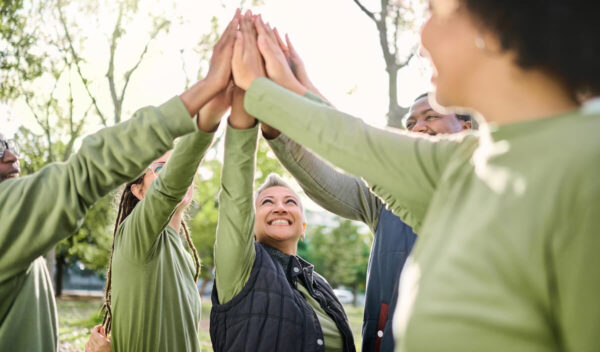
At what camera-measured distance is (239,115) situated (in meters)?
2.68

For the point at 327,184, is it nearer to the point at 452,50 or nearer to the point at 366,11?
the point at 452,50

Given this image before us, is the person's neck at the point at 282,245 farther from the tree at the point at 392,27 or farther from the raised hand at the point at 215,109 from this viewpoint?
the tree at the point at 392,27

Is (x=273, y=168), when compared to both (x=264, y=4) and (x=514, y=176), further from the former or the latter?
(x=514, y=176)

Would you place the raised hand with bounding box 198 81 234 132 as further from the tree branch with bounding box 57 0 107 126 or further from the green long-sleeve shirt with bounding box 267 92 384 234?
the tree branch with bounding box 57 0 107 126

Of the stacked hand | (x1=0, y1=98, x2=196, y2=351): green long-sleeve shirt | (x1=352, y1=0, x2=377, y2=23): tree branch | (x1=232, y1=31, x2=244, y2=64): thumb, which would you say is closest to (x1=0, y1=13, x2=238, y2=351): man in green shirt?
(x1=0, y1=98, x2=196, y2=351): green long-sleeve shirt

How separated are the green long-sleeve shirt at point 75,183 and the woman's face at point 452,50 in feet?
3.69

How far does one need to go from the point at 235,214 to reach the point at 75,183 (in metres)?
0.84

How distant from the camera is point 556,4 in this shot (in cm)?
125

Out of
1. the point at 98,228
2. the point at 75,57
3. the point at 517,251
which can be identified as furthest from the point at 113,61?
the point at 517,251

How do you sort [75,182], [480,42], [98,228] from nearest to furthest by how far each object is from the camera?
[480,42] < [75,182] < [98,228]

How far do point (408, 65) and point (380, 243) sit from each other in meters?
7.24

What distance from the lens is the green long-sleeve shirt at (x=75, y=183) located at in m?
2.17

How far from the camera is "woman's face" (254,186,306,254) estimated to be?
3.85 m

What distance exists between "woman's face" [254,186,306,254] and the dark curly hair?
2.68m
